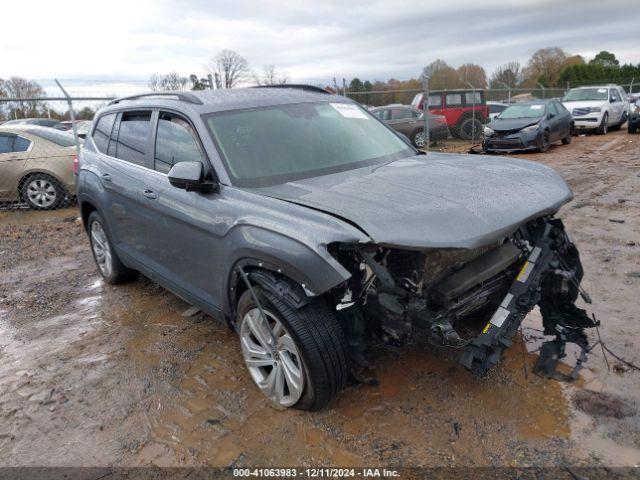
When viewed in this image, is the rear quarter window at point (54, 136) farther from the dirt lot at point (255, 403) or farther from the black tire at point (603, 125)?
the black tire at point (603, 125)

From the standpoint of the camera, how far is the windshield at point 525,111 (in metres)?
14.1

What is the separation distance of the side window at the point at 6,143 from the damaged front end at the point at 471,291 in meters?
9.18

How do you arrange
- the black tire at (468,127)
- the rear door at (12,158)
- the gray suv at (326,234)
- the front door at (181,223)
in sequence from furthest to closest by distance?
the black tire at (468,127)
the rear door at (12,158)
the front door at (181,223)
the gray suv at (326,234)

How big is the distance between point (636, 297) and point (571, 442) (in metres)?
2.14

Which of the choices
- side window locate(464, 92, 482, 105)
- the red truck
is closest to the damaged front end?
the red truck

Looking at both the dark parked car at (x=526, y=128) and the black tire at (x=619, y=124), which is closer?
the dark parked car at (x=526, y=128)

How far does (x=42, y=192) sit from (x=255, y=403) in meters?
8.35

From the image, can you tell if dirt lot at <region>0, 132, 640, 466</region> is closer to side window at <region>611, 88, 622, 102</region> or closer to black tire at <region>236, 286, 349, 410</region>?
black tire at <region>236, 286, 349, 410</region>

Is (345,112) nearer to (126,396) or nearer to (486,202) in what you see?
(486,202)

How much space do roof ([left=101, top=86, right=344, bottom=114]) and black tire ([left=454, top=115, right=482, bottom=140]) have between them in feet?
45.6

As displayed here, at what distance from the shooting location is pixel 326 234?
249 cm

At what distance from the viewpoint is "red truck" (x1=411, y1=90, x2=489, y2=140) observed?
17156 millimetres

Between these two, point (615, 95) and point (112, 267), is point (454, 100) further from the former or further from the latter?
point (112, 267)

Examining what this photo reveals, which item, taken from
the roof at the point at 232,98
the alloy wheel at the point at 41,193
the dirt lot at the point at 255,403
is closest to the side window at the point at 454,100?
the alloy wheel at the point at 41,193
